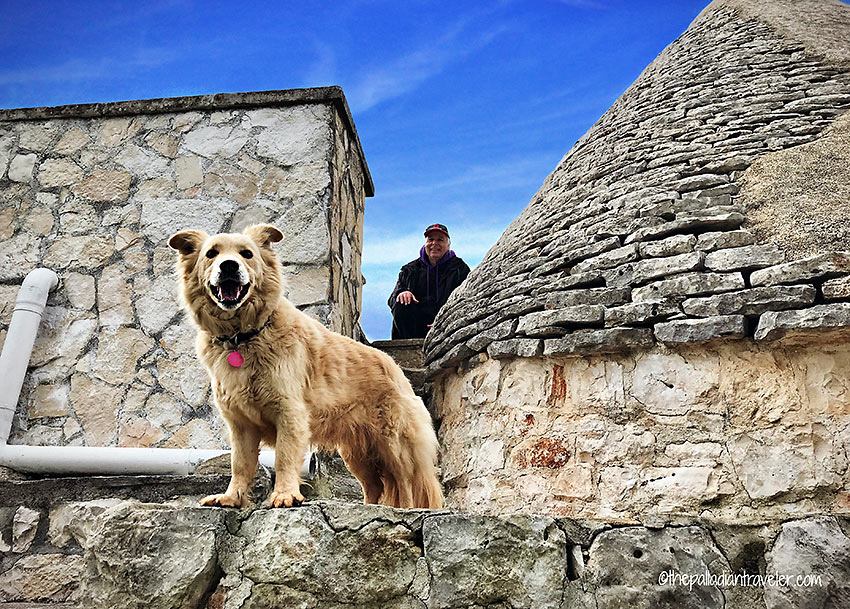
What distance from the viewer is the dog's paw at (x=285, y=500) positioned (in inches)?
98.0

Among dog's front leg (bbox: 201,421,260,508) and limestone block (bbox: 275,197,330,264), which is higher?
limestone block (bbox: 275,197,330,264)

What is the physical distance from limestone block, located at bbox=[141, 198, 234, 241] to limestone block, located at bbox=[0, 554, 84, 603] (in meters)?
2.22

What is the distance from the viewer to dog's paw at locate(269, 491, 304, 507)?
2.49m

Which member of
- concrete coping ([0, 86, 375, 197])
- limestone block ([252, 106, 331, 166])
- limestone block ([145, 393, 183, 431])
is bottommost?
limestone block ([145, 393, 183, 431])

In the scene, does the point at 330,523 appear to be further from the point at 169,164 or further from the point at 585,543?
the point at 169,164

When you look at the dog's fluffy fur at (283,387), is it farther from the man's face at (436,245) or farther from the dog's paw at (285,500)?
the man's face at (436,245)

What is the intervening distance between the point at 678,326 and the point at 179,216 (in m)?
3.57

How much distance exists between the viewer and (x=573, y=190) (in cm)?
507

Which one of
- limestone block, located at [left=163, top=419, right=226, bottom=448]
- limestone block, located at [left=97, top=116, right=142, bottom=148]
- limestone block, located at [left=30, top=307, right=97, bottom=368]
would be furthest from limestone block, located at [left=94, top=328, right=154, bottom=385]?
limestone block, located at [left=97, top=116, right=142, bottom=148]

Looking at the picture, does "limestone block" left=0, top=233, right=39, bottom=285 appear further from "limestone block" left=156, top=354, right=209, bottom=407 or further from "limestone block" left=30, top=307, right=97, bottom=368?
"limestone block" left=156, top=354, right=209, bottom=407

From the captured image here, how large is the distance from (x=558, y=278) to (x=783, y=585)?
226cm

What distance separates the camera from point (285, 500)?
8.18 ft

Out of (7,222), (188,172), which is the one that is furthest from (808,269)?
(7,222)

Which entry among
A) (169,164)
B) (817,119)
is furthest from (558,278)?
(169,164)
